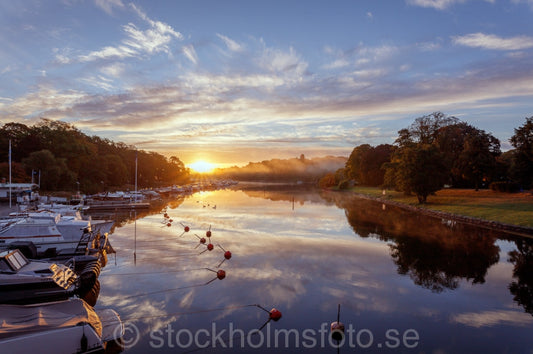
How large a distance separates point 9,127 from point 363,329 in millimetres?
102392

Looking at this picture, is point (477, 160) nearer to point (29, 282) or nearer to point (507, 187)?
point (507, 187)

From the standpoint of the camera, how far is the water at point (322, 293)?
12961 mm

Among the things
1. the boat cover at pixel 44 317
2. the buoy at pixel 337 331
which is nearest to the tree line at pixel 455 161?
the buoy at pixel 337 331

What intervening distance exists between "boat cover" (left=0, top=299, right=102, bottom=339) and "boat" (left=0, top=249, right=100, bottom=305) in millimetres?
3087

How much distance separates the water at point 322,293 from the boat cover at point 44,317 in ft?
6.63

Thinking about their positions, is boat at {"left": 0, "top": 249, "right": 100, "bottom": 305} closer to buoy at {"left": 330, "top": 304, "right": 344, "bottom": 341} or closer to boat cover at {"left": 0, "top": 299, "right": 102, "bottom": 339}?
boat cover at {"left": 0, "top": 299, "right": 102, "bottom": 339}

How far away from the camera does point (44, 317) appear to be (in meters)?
11.4

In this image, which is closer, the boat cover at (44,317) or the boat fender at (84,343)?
the boat cover at (44,317)

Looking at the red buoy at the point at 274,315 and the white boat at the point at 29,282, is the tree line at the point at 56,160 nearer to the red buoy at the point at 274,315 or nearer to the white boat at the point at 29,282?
the white boat at the point at 29,282

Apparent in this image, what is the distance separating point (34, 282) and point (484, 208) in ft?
167

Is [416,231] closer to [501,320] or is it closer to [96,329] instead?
[501,320]

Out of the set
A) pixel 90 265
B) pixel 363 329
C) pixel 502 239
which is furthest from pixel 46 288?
pixel 502 239

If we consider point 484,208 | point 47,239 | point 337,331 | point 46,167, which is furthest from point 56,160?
point 484,208

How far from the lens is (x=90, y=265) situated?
734 inches
